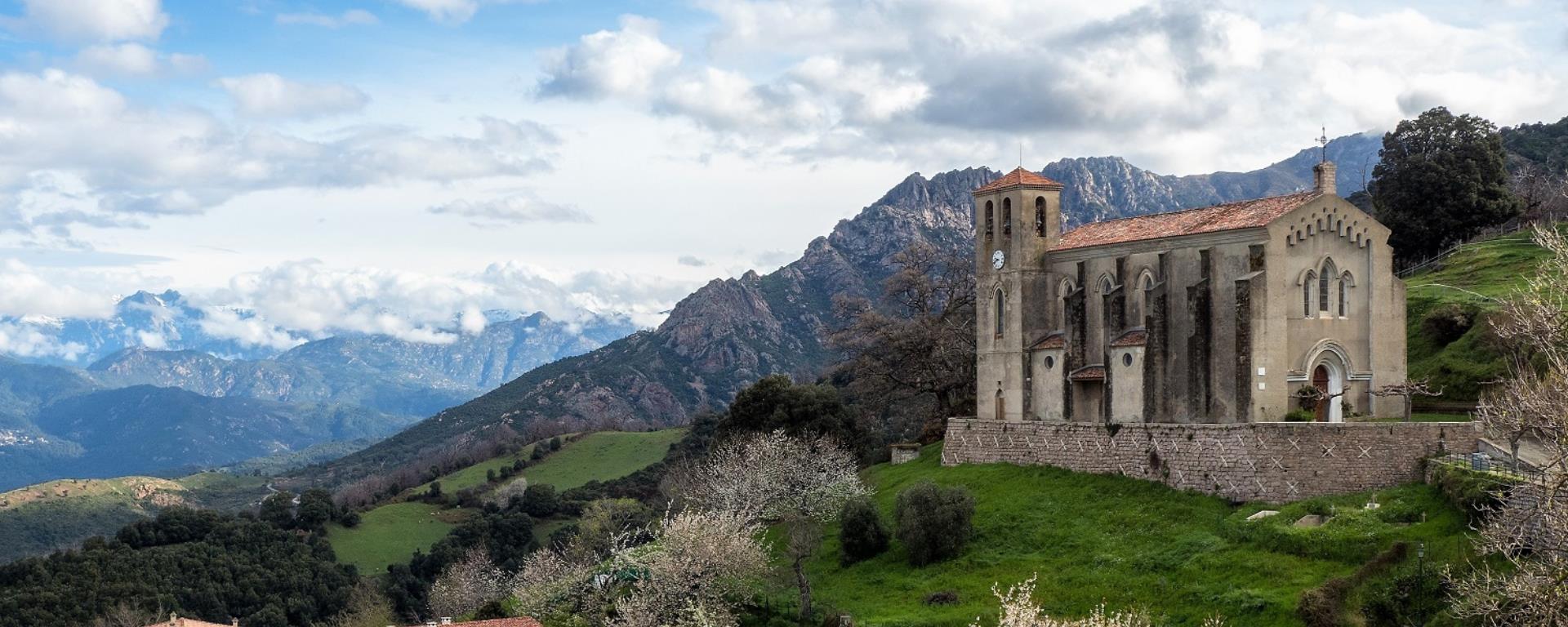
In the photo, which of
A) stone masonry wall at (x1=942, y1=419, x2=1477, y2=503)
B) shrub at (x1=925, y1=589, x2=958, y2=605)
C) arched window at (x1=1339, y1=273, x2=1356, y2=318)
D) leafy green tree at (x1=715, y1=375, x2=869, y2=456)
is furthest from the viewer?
leafy green tree at (x1=715, y1=375, x2=869, y2=456)

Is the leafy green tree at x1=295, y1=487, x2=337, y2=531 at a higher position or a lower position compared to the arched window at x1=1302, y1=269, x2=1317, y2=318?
lower

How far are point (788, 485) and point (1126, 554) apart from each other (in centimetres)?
2272

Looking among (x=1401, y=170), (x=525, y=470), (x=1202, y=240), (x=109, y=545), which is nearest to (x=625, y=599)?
(x=1202, y=240)

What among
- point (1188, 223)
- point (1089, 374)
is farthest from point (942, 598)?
point (1188, 223)

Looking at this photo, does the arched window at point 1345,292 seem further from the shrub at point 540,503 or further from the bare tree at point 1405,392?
the shrub at point 540,503

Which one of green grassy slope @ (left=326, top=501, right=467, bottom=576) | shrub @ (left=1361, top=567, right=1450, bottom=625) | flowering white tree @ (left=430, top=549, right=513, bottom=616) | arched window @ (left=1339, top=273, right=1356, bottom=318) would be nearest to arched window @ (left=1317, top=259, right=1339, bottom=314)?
arched window @ (left=1339, top=273, right=1356, bottom=318)

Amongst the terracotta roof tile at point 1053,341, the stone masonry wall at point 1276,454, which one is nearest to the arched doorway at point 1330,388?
the stone masonry wall at point 1276,454

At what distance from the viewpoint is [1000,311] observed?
65.2 m

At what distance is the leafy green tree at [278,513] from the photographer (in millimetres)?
133000

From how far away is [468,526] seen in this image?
122 m

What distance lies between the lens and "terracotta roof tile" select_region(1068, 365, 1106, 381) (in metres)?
60.2

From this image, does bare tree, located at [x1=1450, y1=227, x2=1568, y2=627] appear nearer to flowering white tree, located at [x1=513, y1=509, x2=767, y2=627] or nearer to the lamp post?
the lamp post

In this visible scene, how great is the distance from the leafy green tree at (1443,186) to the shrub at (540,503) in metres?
74.3

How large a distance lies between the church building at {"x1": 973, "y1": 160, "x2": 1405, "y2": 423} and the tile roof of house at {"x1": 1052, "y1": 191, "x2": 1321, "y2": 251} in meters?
0.09
